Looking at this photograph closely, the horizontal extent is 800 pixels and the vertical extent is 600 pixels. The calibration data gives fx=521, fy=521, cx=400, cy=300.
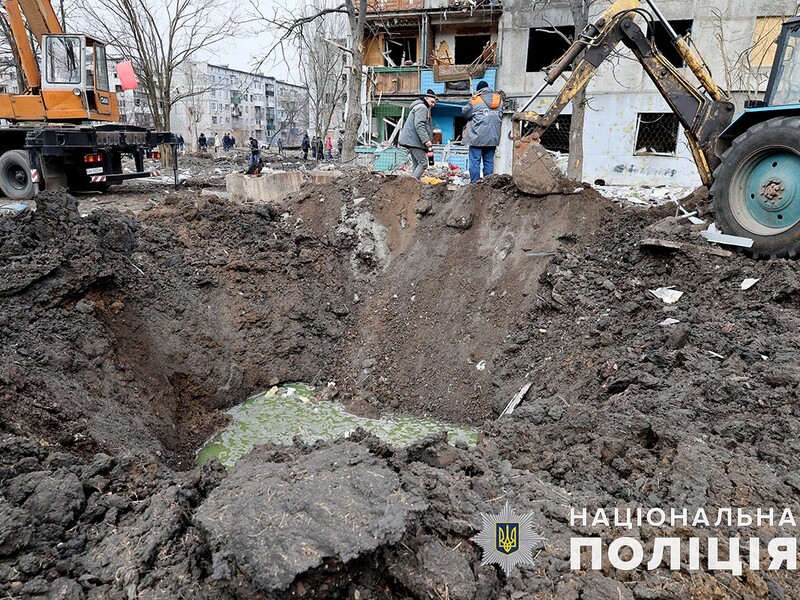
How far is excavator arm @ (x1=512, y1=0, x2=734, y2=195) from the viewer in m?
6.04

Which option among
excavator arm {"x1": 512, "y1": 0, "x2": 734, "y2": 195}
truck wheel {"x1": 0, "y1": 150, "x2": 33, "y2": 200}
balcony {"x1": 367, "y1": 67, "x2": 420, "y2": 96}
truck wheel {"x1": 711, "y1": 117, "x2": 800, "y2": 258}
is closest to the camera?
truck wheel {"x1": 711, "y1": 117, "x2": 800, "y2": 258}

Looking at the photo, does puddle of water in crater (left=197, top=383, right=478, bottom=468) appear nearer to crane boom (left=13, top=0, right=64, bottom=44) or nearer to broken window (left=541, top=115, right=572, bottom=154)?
crane boom (left=13, top=0, right=64, bottom=44)

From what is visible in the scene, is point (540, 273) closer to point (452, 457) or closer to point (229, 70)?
point (452, 457)

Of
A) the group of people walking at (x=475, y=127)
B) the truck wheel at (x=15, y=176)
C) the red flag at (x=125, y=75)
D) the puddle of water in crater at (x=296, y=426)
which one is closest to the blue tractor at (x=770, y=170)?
the puddle of water in crater at (x=296, y=426)

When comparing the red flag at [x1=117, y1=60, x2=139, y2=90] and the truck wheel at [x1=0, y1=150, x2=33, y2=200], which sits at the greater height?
the red flag at [x1=117, y1=60, x2=139, y2=90]

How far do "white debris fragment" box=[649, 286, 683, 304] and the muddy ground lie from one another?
11cm

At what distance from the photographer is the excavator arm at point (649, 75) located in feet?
19.8

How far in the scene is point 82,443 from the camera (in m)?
3.85

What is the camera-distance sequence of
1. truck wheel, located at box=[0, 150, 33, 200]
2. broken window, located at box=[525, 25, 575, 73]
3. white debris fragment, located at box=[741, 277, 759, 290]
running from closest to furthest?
white debris fragment, located at box=[741, 277, 759, 290], truck wheel, located at box=[0, 150, 33, 200], broken window, located at box=[525, 25, 575, 73]

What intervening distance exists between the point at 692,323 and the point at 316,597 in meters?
3.96

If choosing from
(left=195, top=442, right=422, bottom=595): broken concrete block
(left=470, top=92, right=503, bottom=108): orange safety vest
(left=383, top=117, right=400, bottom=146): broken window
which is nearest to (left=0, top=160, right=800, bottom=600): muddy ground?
(left=195, top=442, right=422, bottom=595): broken concrete block

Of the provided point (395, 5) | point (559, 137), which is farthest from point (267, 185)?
point (395, 5)

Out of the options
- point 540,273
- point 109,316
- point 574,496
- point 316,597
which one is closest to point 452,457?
point 574,496

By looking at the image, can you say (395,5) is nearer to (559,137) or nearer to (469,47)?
(469,47)
